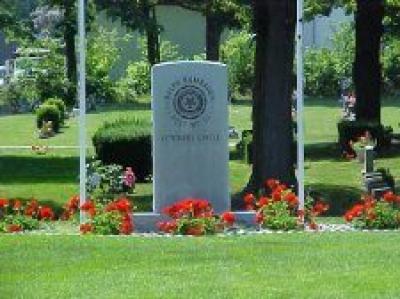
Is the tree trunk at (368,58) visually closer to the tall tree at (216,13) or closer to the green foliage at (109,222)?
the tall tree at (216,13)

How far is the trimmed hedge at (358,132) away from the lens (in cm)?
2723

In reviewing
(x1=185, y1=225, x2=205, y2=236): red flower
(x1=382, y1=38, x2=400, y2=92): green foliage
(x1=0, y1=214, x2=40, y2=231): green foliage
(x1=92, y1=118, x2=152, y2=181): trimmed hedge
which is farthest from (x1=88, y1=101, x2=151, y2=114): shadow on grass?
(x1=185, y1=225, x2=205, y2=236): red flower

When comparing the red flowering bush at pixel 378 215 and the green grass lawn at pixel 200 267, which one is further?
the red flowering bush at pixel 378 215

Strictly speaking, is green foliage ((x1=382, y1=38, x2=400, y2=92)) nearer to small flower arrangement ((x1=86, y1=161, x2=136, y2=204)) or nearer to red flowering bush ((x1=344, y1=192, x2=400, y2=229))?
small flower arrangement ((x1=86, y1=161, x2=136, y2=204))

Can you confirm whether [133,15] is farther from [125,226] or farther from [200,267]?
[200,267]

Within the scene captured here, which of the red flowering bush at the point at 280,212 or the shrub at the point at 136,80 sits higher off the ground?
the shrub at the point at 136,80

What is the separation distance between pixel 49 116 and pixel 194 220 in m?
26.6

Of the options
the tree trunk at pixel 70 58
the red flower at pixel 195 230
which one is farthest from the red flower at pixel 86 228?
the tree trunk at pixel 70 58

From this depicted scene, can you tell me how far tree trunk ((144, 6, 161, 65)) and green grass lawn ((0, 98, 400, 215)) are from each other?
5.54 metres

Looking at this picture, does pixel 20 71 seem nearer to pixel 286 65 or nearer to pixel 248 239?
pixel 286 65

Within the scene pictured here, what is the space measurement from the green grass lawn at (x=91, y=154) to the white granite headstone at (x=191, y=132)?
248 centimetres

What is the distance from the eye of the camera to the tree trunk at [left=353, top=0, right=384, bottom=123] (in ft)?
96.2

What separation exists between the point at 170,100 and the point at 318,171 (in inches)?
335

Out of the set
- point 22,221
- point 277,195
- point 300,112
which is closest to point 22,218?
point 22,221
